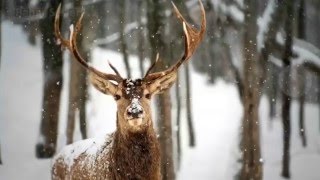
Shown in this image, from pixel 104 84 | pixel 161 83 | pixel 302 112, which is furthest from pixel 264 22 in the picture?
pixel 104 84

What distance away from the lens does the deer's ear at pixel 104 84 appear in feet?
24.8

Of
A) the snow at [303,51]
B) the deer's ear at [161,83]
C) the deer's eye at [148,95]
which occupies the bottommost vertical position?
the deer's eye at [148,95]

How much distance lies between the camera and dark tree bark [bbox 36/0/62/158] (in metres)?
14.3

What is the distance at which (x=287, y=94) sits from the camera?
15258mm

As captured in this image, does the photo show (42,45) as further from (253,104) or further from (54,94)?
(253,104)

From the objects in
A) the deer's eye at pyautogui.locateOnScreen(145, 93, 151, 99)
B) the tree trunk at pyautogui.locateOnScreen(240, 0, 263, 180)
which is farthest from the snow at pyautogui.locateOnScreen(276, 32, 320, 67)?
the deer's eye at pyautogui.locateOnScreen(145, 93, 151, 99)

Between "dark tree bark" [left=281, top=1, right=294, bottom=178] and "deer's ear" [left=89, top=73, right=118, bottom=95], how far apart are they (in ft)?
25.4

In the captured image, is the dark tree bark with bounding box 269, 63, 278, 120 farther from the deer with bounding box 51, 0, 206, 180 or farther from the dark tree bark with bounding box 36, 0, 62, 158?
the deer with bounding box 51, 0, 206, 180

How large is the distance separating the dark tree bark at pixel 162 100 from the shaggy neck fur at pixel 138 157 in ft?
18.5

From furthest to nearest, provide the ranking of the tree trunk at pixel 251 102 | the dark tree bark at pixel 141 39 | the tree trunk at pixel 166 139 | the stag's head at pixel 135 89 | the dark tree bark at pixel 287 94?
the dark tree bark at pixel 141 39 → the dark tree bark at pixel 287 94 → the tree trunk at pixel 166 139 → the tree trunk at pixel 251 102 → the stag's head at pixel 135 89

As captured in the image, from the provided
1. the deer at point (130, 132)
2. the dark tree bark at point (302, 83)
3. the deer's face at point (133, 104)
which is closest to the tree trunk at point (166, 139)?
the dark tree bark at point (302, 83)

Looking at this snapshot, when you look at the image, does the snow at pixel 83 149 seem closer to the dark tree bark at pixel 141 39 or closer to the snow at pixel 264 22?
the snow at pixel 264 22

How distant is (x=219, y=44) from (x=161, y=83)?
9.25 metres

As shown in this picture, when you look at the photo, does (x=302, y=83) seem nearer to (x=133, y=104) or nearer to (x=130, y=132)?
(x=130, y=132)
